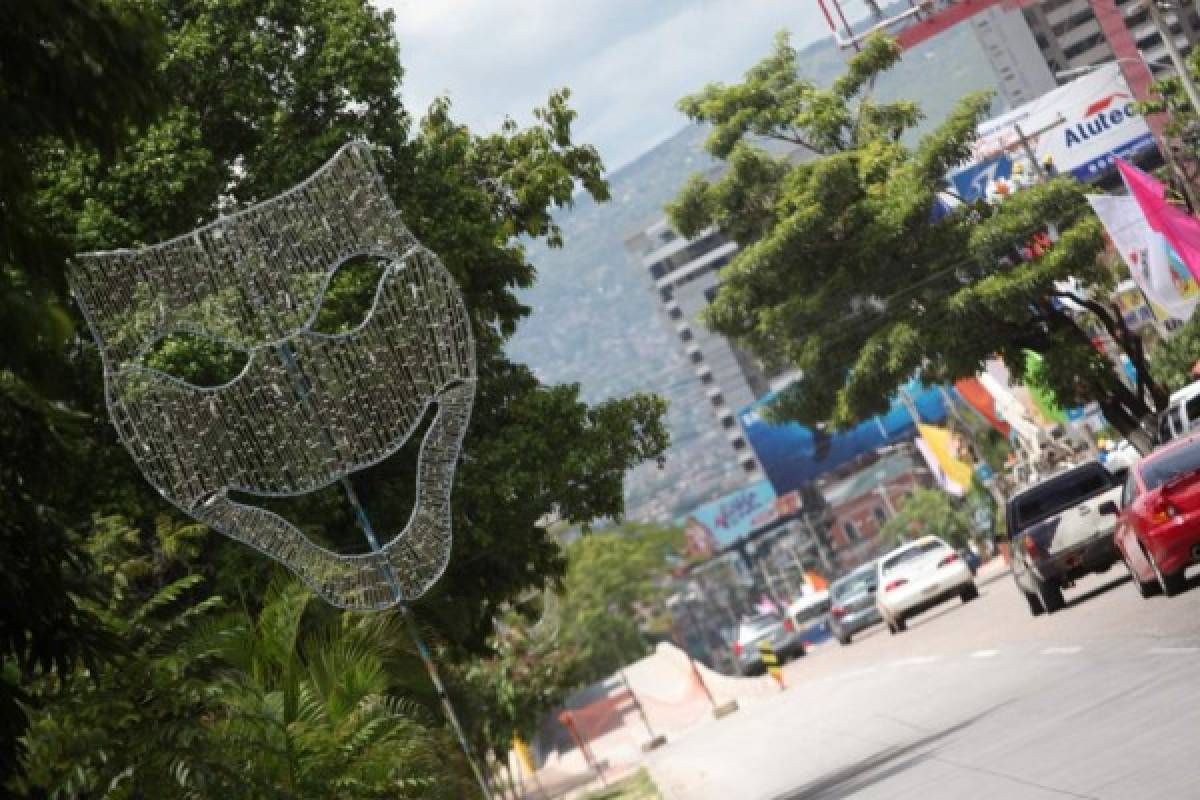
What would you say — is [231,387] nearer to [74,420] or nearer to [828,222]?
[74,420]

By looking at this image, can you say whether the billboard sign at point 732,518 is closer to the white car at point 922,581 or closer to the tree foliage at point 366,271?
the white car at point 922,581

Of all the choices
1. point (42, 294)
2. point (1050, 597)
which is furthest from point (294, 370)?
point (42, 294)

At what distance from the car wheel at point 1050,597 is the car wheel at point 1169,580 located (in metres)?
5.20

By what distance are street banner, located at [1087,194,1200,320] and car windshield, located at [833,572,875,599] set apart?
41.4 ft

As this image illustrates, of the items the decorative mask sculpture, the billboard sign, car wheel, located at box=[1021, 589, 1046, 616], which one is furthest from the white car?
the billboard sign

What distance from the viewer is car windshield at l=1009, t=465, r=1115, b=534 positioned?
93.0ft

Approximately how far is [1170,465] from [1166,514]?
32.7 inches

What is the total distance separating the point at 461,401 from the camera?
19203 millimetres

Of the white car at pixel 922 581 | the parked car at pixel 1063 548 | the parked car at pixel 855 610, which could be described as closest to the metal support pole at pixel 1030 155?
the parked car at pixel 855 610

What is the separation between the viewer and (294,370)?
19.0m

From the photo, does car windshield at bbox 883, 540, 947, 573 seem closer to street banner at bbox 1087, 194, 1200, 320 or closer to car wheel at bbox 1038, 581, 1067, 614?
street banner at bbox 1087, 194, 1200, 320

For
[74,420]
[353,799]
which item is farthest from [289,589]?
[74,420]

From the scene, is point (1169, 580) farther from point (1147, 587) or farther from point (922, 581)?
point (922, 581)

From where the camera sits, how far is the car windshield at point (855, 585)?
48.9m
